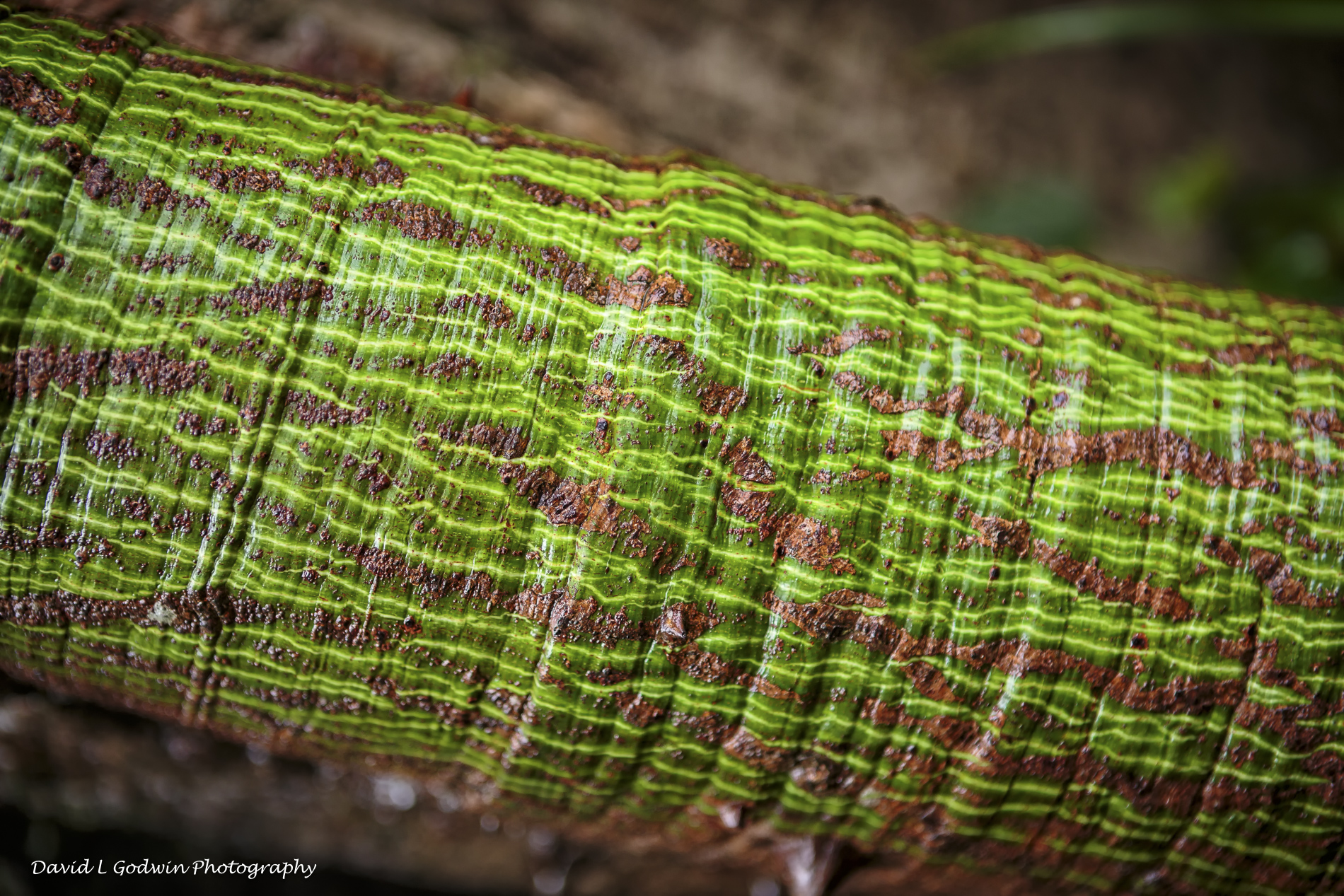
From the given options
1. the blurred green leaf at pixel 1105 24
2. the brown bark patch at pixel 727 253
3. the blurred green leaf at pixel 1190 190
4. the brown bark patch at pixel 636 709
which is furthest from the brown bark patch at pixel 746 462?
the blurred green leaf at pixel 1190 190

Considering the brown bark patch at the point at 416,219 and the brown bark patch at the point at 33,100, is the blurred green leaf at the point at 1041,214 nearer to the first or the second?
the brown bark patch at the point at 416,219

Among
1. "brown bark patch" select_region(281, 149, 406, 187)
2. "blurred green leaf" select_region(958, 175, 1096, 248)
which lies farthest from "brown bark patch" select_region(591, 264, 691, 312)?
"blurred green leaf" select_region(958, 175, 1096, 248)

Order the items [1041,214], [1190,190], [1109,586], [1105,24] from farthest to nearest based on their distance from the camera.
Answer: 1. [1190,190]
2. [1041,214]
3. [1105,24]
4. [1109,586]

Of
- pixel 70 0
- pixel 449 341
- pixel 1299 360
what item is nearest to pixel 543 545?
pixel 449 341

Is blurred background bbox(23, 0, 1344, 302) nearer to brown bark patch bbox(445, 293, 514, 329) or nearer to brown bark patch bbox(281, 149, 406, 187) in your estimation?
brown bark patch bbox(281, 149, 406, 187)

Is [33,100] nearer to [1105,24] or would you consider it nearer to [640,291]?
[640,291]

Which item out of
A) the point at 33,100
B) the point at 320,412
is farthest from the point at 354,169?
the point at 33,100
